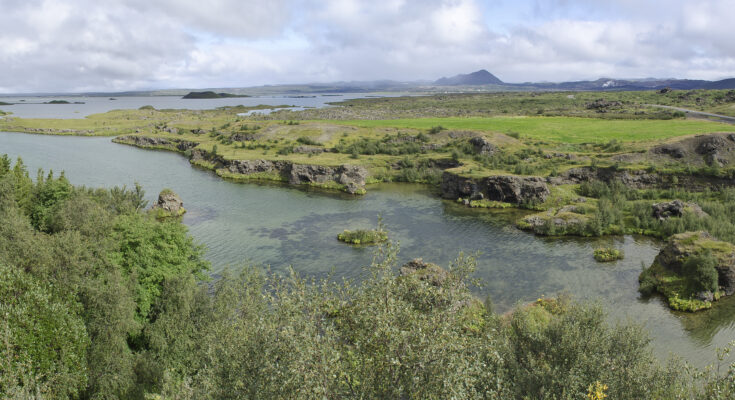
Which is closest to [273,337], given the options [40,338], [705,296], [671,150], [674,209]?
[40,338]

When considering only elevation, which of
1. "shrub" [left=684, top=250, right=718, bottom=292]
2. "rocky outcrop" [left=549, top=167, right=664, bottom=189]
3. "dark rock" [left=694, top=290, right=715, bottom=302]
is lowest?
"dark rock" [left=694, top=290, right=715, bottom=302]

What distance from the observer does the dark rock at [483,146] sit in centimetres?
10312

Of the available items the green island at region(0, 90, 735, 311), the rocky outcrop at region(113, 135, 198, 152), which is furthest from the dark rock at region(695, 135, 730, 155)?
the rocky outcrop at region(113, 135, 198, 152)

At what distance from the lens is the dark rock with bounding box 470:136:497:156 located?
103 metres

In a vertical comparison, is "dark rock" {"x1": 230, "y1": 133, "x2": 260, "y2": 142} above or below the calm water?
above

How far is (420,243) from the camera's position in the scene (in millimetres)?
54812

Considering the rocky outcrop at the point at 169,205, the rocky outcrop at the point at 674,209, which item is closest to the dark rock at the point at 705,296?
the rocky outcrop at the point at 674,209

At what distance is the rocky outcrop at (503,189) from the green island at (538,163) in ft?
0.60

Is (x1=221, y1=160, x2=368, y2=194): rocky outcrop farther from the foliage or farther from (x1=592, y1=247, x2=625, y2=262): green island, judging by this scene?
the foliage

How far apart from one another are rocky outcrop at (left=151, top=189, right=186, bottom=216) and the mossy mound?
61736 mm

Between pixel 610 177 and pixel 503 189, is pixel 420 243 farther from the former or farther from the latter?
pixel 610 177

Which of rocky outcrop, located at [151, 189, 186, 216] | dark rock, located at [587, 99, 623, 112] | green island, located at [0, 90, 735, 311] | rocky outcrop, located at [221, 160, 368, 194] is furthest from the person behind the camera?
dark rock, located at [587, 99, 623, 112]

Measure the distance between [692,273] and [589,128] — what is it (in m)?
99.0

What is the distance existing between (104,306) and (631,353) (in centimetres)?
3063
